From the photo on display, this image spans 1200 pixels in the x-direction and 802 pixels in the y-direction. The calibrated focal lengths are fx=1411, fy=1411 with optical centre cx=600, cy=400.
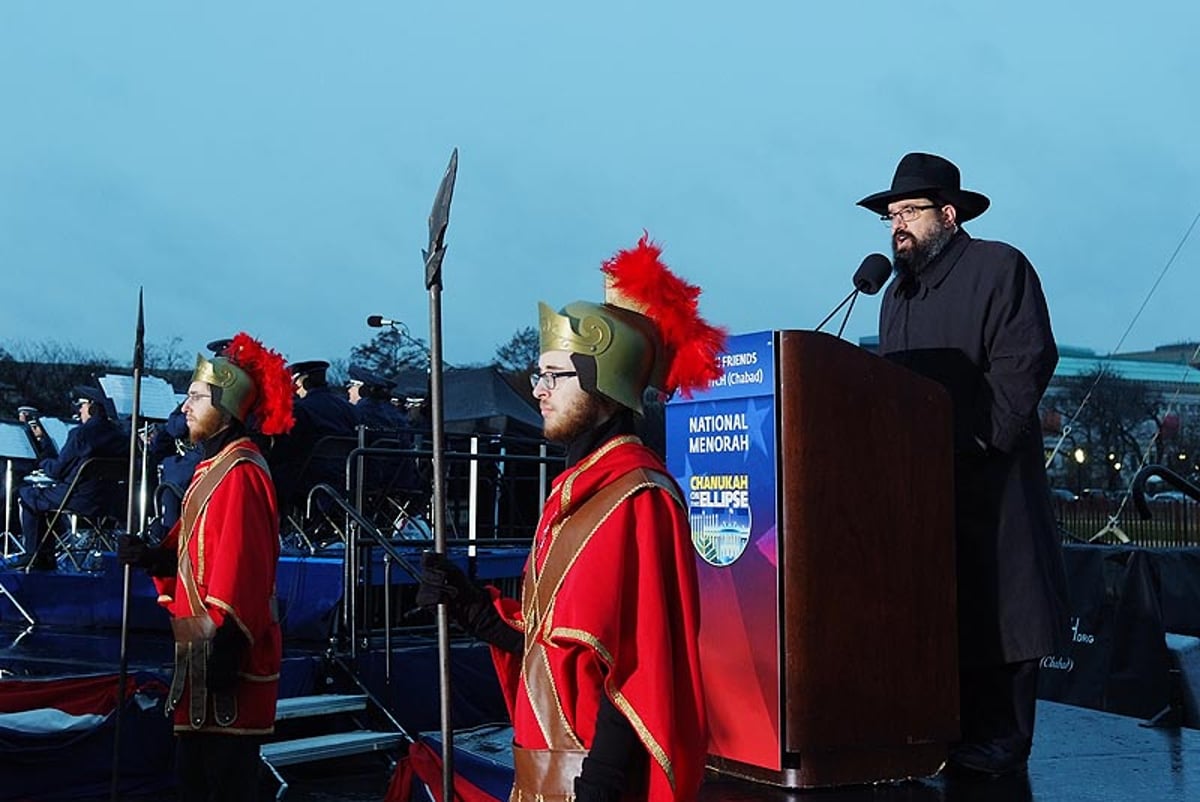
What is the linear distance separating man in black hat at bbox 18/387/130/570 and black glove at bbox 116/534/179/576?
291 inches

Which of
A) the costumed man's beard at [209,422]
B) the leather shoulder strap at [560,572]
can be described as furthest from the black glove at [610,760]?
the costumed man's beard at [209,422]

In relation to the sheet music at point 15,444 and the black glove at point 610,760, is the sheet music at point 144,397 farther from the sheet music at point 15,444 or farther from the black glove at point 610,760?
the black glove at point 610,760

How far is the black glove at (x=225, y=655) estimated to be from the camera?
5.66 metres

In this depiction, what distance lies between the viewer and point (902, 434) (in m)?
4.61

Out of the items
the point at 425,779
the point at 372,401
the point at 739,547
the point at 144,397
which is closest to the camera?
the point at 739,547

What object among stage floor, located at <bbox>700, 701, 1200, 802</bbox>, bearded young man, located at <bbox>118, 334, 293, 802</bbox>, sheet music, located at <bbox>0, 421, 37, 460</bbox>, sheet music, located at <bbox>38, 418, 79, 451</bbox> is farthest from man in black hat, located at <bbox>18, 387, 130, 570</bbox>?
stage floor, located at <bbox>700, 701, 1200, 802</bbox>

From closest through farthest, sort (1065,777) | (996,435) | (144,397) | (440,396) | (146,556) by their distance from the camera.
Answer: (440,396), (996,435), (1065,777), (146,556), (144,397)

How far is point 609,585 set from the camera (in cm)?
318

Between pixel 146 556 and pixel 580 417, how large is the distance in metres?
3.35

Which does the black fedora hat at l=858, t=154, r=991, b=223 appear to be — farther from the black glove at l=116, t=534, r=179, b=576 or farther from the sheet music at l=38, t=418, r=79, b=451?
the sheet music at l=38, t=418, r=79, b=451

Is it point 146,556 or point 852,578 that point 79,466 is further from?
point 852,578

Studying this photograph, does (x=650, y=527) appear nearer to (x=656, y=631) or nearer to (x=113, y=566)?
(x=656, y=631)

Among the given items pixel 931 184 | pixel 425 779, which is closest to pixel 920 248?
pixel 931 184

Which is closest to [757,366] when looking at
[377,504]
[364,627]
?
[364,627]
